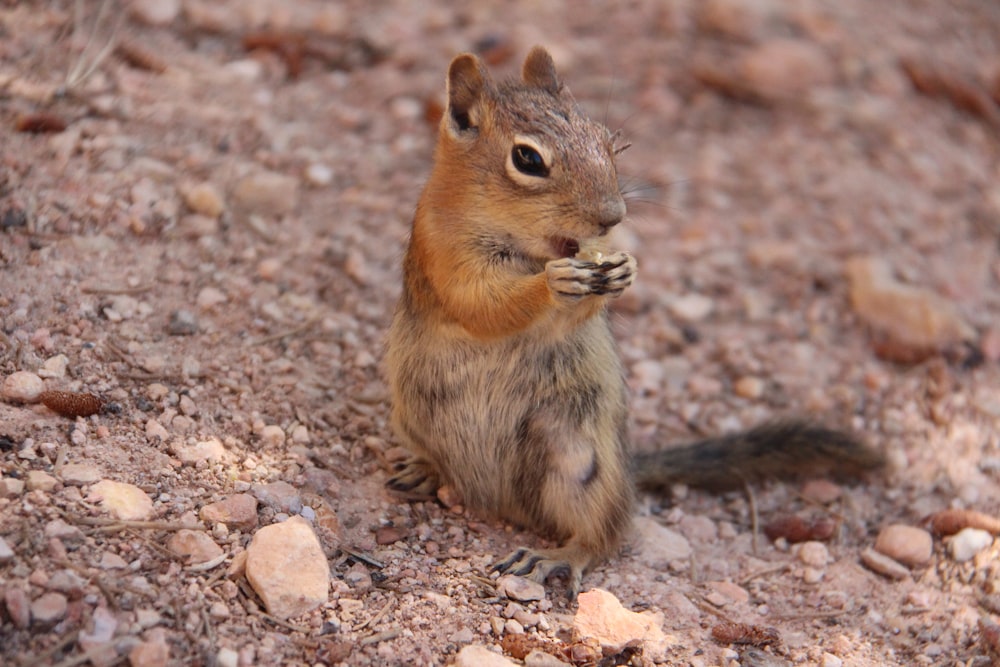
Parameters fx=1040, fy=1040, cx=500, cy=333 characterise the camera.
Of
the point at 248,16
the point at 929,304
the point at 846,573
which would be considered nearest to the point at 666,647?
the point at 846,573

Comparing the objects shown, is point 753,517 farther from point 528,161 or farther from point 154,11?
point 154,11

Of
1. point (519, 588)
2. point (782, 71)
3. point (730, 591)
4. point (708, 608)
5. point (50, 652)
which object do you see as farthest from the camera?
point (782, 71)

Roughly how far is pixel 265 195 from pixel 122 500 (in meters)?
1.71

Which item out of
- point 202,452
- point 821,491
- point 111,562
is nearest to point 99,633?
point 111,562

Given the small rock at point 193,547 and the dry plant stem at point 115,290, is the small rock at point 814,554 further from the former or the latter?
the dry plant stem at point 115,290

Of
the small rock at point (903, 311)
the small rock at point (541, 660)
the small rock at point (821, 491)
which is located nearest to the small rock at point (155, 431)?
the small rock at point (541, 660)

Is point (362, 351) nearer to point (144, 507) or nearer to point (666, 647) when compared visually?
point (144, 507)

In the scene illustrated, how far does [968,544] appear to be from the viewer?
3219 millimetres

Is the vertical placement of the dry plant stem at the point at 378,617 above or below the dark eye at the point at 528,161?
below

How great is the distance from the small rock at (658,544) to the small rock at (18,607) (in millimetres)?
1747

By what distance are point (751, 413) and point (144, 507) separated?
2291 millimetres

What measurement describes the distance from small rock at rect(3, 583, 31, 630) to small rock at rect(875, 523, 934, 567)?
2.48 metres

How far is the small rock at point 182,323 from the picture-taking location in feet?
10.9

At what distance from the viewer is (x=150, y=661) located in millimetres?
2164
